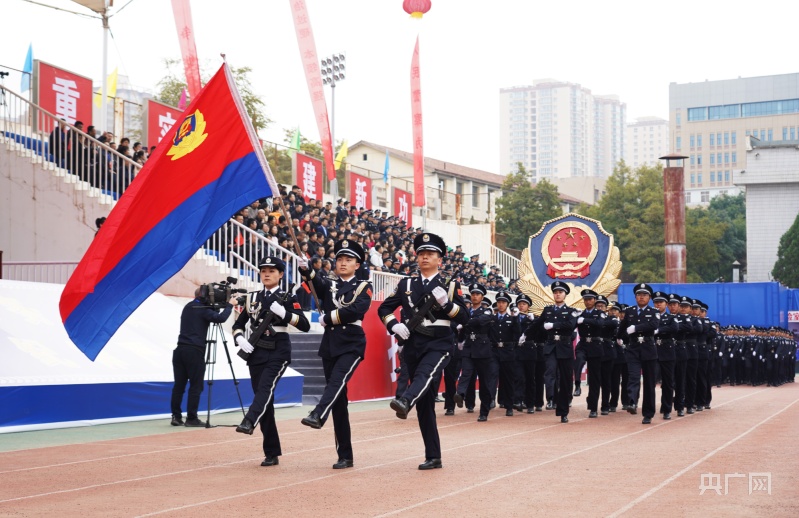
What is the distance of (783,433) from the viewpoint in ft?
41.1

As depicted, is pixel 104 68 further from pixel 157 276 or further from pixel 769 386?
pixel 769 386

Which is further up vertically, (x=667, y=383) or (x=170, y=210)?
(x=170, y=210)

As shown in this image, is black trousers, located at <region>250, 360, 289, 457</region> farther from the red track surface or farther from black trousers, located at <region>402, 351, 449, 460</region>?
black trousers, located at <region>402, 351, 449, 460</region>

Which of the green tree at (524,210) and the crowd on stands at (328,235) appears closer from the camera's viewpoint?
the crowd on stands at (328,235)

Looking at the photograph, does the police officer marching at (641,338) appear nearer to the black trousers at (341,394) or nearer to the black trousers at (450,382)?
the black trousers at (450,382)

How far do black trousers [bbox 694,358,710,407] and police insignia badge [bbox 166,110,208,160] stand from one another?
10228 millimetres

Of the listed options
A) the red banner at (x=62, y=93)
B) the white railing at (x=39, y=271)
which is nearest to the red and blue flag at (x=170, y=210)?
the white railing at (x=39, y=271)

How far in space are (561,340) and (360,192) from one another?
1983 centimetres

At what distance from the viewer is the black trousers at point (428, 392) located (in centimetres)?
859

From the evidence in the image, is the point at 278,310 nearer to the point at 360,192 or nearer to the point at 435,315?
the point at 435,315

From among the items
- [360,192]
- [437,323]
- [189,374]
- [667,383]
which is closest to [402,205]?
[360,192]

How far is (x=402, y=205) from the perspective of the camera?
3772 cm

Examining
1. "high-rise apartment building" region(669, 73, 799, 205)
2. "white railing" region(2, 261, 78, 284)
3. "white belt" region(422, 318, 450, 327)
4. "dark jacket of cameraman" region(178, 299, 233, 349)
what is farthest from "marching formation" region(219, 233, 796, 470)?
"high-rise apartment building" region(669, 73, 799, 205)

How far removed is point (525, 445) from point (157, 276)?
437 cm
